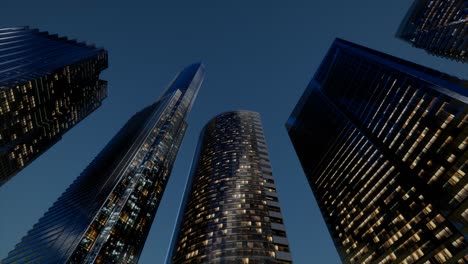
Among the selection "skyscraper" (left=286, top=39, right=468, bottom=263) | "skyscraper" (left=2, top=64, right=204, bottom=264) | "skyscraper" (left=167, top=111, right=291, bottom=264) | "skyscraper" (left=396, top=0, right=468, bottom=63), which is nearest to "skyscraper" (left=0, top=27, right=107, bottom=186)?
"skyscraper" (left=2, top=64, right=204, bottom=264)

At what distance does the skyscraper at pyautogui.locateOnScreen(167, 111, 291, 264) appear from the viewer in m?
79.6

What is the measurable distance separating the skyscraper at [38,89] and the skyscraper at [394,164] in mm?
133471

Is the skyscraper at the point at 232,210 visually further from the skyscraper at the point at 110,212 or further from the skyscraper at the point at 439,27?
the skyscraper at the point at 439,27

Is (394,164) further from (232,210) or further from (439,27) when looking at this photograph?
(439,27)

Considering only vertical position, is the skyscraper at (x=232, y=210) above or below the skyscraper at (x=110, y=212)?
above

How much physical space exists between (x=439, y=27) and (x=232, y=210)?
118638 millimetres

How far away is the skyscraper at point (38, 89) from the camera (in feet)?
359

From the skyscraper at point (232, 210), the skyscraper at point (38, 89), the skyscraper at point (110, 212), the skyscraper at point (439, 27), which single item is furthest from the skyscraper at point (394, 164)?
the skyscraper at point (38, 89)

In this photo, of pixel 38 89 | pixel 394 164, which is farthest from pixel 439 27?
pixel 38 89

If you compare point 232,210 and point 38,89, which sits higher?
point 38,89

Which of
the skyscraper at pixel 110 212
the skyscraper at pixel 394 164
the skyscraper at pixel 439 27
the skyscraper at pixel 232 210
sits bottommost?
the skyscraper at pixel 110 212

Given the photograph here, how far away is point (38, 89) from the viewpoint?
121062 mm

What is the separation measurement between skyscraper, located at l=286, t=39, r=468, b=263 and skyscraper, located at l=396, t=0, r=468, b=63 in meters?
26.7

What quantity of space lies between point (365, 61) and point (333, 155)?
4453cm
